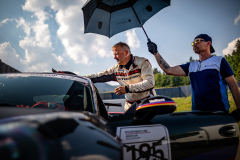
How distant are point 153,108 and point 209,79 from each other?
1666 millimetres

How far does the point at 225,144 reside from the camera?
114 centimetres

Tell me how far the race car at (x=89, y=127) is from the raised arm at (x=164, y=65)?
1.48 meters

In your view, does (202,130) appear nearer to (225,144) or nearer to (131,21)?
(225,144)

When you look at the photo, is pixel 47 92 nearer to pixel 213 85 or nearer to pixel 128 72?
pixel 128 72

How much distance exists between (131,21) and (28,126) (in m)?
3.35

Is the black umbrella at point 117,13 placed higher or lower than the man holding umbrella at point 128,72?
higher

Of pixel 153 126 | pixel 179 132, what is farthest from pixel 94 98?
pixel 179 132

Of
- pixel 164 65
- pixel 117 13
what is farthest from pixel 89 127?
pixel 117 13

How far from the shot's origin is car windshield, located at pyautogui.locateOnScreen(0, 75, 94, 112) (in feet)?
4.37

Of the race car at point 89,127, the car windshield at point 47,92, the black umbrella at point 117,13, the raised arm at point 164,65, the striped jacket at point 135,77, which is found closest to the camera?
the race car at point 89,127

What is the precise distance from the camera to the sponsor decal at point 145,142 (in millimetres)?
918

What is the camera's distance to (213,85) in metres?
2.27

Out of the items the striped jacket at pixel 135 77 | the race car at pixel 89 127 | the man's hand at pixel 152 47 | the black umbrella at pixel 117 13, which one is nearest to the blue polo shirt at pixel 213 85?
the striped jacket at pixel 135 77

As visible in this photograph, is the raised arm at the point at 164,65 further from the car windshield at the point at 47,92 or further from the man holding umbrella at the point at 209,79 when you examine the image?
the car windshield at the point at 47,92
